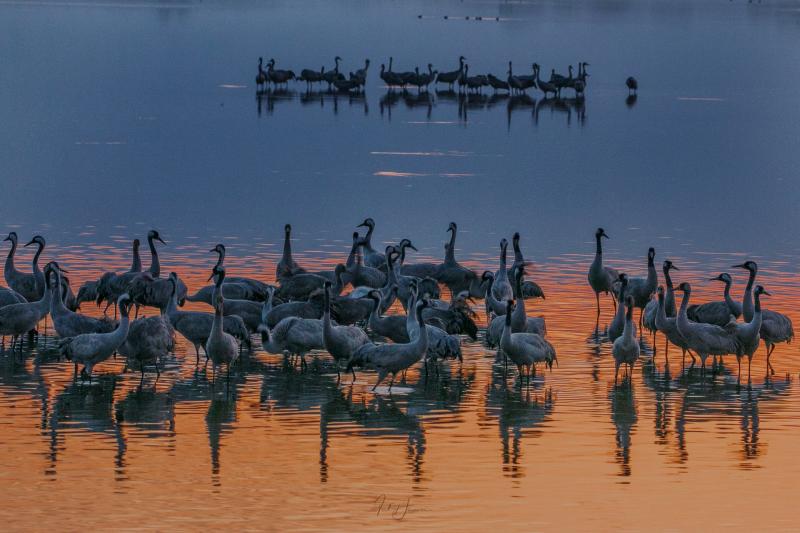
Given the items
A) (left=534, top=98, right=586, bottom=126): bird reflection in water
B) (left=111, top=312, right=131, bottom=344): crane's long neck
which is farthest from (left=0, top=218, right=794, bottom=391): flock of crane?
(left=534, top=98, right=586, bottom=126): bird reflection in water

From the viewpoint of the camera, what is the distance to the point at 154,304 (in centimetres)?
2259

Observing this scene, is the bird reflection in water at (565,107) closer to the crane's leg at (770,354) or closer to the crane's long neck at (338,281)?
the crane's long neck at (338,281)

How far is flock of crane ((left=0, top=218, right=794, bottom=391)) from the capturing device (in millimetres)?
19141

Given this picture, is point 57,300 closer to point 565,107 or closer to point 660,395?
point 660,395

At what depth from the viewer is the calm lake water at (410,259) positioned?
14625 mm

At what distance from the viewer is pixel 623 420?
17578 millimetres

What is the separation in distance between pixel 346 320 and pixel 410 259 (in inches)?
252

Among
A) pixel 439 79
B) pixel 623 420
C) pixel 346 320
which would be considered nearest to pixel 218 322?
pixel 346 320

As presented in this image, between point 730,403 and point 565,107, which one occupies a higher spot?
point 565,107

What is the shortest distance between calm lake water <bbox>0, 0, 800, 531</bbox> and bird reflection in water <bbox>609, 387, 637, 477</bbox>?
5 centimetres

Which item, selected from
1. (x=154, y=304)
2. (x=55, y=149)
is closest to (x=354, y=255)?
(x=154, y=304)

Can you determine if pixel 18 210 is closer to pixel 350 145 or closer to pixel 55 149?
pixel 55 149

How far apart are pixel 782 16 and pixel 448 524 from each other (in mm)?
133625

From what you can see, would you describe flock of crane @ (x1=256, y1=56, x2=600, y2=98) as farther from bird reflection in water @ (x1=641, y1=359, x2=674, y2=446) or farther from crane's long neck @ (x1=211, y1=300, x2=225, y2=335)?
crane's long neck @ (x1=211, y1=300, x2=225, y2=335)
